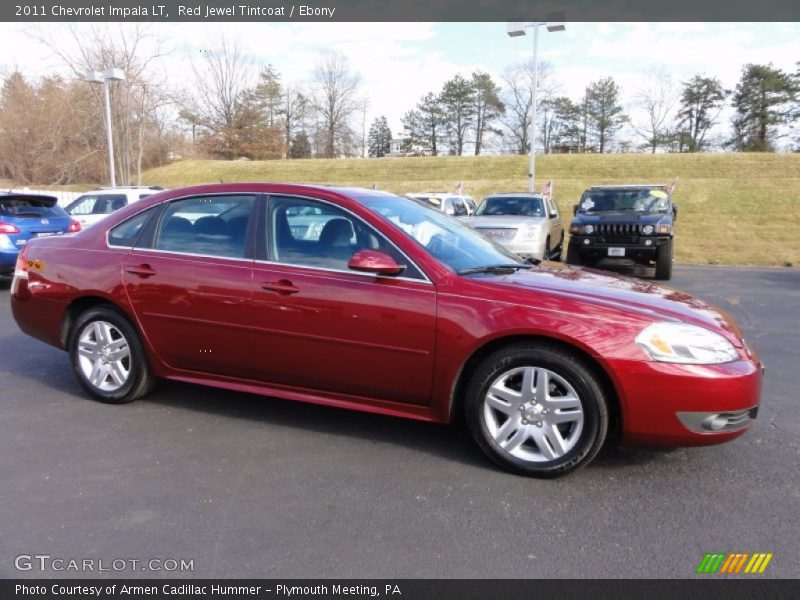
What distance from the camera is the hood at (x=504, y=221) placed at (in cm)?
1045

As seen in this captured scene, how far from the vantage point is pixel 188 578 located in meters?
2.33

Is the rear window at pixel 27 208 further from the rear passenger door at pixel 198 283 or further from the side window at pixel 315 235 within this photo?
the side window at pixel 315 235

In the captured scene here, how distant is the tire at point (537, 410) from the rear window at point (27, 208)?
916cm

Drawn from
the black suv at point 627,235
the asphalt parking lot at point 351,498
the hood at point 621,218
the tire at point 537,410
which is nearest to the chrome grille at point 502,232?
the black suv at point 627,235

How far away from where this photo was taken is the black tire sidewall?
13.4 ft

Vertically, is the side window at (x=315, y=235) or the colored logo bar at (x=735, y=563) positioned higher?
the side window at (x=315, y=235)

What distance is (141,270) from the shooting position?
3.99 m

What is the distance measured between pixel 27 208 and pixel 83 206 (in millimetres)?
3740

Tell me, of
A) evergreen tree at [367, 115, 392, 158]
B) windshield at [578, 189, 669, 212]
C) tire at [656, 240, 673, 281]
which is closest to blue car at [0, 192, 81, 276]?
windshield at [578, 189, 669, 212]

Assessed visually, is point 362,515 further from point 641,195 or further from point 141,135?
point 141,135

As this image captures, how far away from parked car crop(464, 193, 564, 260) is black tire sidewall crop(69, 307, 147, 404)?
5.99m

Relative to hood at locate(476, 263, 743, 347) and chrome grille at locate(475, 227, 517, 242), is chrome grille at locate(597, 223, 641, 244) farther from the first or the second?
hood at locate(476, 263, 743, 347)

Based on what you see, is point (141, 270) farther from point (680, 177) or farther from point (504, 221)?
point (680, 177)

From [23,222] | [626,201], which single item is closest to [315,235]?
[23,222]
